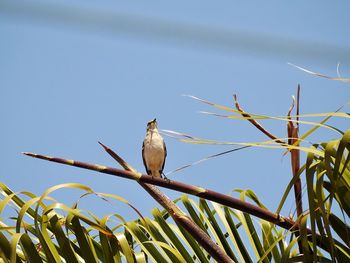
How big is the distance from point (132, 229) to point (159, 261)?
190 millimetres

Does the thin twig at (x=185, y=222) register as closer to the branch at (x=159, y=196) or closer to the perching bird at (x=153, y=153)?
the branch at (x=159, y=196)

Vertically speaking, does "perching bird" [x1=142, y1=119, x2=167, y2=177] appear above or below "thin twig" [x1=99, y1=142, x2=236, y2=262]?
above

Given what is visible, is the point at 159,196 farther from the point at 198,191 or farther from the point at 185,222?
the point at 198,191

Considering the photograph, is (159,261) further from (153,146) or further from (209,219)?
(153,146)

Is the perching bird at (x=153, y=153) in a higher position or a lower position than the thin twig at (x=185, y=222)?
higher

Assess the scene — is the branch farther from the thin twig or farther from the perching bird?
the perching bird

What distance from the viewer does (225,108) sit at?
6.60 ft

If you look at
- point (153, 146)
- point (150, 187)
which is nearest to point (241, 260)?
point (150, 187)

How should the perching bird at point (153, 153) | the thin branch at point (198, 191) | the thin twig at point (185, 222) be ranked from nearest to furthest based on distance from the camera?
the thin branch at point (198, 191)
the thin twig at point (185, 222)
the perching bird at point (153, 153)

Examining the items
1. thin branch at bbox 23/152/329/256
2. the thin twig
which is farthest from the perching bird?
thin branch at bbox 23/152/329/256

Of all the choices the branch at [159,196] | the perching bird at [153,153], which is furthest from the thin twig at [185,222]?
the perching bird at [153,153]

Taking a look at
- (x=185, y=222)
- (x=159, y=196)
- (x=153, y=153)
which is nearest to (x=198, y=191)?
(x=185, y=222)

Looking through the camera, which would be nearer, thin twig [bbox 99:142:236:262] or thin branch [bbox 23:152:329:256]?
thin branch [bbox 23:152:329:256]

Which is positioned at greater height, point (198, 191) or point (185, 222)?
point (198, 191)
